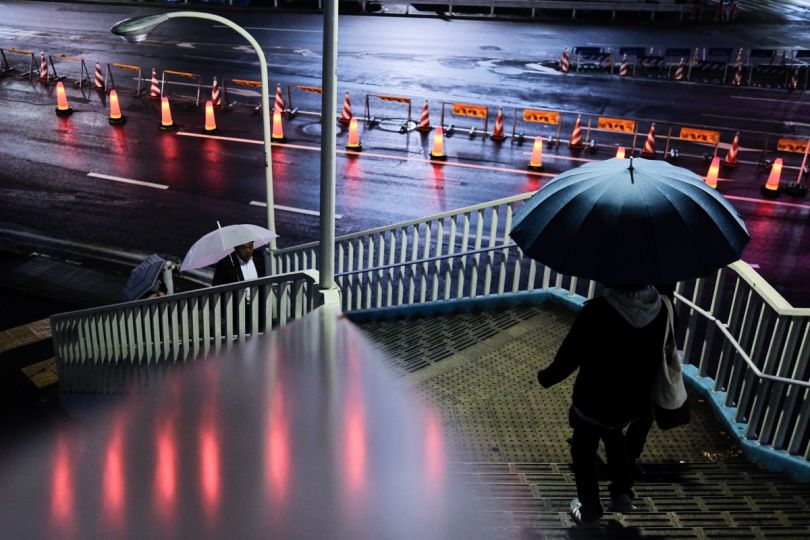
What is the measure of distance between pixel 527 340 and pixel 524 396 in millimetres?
1168

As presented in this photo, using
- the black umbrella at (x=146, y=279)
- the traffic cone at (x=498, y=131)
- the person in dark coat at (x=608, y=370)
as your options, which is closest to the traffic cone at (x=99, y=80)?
the traffic cone at (x=498, y=131)

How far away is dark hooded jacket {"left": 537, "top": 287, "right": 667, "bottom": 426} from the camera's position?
452 centimetres

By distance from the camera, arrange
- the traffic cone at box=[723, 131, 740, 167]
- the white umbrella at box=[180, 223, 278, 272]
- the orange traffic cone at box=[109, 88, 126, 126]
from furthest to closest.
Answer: the orange traffic cone at box=[109, 88, 126, 126] < the traffic cone at box=[723, 131, 740, 167] < the white umbrella at box=[180, 223, 278, 272]

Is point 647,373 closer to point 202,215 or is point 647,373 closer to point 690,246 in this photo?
point 690,246

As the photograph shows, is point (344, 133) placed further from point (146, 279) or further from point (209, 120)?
point (146, 279)

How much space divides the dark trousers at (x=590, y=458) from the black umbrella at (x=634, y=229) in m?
1.09

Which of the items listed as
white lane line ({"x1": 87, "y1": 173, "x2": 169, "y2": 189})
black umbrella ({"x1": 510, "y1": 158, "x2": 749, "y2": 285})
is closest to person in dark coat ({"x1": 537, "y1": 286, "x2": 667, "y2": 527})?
black umbrella ({"x1": 510, "y1": 158, "x2": 749, "y2": 285})

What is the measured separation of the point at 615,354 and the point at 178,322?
5.19 meters

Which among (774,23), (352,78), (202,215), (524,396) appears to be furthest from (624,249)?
(774,23)

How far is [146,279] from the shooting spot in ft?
30.7

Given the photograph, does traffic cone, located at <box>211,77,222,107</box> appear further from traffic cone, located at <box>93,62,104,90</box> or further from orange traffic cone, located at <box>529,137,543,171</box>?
orange traffic cone, located at <box>529,137,543,171</box>

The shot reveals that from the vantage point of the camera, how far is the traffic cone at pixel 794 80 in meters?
26.0

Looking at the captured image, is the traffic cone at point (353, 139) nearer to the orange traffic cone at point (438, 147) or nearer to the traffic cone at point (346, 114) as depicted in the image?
the traffic cone at point (346, 114)

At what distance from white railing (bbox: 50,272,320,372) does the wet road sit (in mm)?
4954
